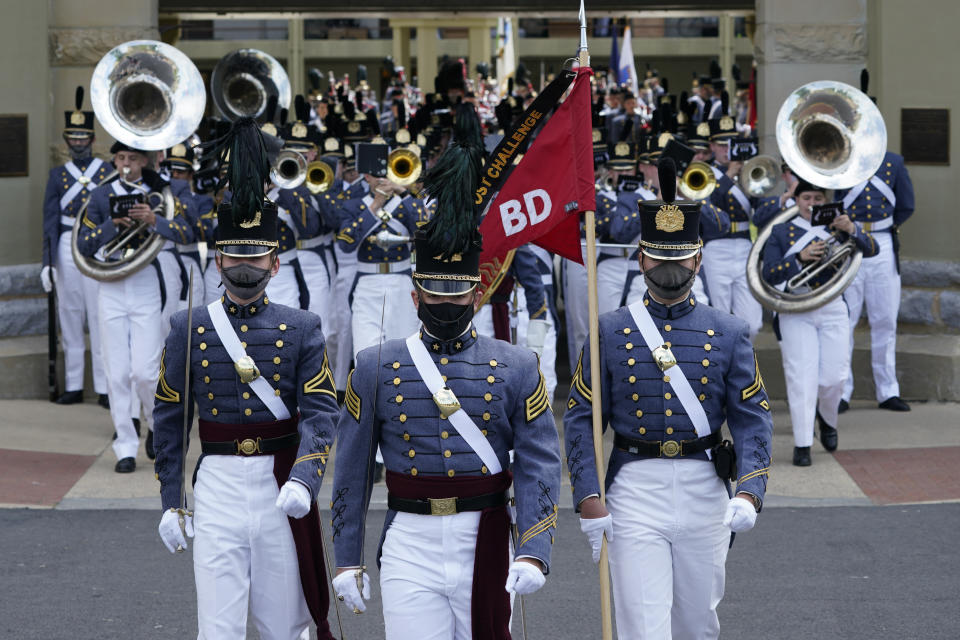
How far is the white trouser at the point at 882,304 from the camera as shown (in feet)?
41.2

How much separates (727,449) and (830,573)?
8.61ft

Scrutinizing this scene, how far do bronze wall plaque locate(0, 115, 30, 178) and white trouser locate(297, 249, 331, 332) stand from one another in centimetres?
305

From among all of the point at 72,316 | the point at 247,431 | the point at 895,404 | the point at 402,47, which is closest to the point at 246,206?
the point at 247,431

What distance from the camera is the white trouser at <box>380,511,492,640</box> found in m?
5.09

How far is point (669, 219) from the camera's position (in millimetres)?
5883

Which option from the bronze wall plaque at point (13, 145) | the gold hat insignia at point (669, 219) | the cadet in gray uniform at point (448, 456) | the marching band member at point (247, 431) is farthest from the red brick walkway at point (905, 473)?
the bronze wall plaque at point (13, 145)

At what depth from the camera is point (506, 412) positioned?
5270 mm

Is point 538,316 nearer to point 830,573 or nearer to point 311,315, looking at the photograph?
point 830,573

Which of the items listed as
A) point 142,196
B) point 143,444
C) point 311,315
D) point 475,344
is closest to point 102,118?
point 142,196

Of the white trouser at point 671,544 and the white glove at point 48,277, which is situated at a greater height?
the white glove at point 48,277

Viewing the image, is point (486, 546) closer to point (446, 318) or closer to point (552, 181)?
point (446, 318)

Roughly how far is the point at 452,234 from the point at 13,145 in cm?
914

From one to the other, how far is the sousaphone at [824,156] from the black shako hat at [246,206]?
17.7ft

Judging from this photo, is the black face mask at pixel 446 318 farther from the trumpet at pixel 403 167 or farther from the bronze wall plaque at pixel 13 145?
the bronze wall plaque at pixel 13 145
